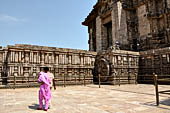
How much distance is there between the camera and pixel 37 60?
35.6 ft

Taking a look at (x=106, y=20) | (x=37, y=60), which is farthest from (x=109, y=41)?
(x=37, y=60)

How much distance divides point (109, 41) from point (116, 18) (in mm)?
4292

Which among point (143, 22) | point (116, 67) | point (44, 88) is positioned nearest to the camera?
point (44, 88)

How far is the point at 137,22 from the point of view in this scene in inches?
720

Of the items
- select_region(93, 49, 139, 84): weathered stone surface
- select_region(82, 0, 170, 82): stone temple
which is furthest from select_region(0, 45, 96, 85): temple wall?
select_region(82, 0, 170, 82): stone temple

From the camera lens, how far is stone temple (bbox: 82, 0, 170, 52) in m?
15.7

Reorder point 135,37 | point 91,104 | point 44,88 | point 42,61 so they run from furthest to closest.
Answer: point 135,37 → point 42,61 → point 91,104 → point 44,88

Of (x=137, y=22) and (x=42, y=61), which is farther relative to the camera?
(x=137, y=22)

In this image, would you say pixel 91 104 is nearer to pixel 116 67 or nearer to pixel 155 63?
pixel 116 67

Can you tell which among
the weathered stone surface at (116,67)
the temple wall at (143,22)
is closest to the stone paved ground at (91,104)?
the weathered stone surface at (116,67)

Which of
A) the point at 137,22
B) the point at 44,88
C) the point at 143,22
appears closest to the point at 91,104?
the point at 44,88

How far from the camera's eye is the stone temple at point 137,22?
618 inches

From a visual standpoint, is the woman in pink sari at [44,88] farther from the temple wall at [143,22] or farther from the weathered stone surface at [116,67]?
the temple wall at [143,22]

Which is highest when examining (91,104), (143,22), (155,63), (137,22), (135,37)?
(137,22)
